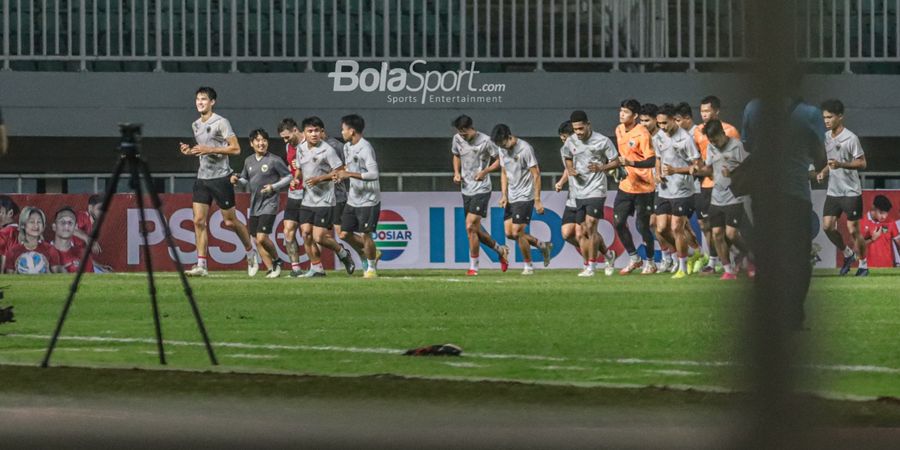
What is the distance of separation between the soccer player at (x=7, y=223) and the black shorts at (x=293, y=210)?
381 centimetres

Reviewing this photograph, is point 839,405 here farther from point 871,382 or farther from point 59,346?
point 59,346

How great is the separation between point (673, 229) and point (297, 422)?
53.2ft

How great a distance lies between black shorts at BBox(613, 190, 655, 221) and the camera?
1812cm

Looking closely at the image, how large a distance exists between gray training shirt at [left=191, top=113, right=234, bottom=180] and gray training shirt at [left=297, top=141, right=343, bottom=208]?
1.05 meters

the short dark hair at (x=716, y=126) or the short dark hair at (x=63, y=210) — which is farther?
the short dark hair at (x=63, y=210)

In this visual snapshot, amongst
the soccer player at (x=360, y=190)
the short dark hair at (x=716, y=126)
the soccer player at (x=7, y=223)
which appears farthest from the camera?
the soccer player at (x=7, y=223)

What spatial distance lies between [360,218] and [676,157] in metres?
3.33

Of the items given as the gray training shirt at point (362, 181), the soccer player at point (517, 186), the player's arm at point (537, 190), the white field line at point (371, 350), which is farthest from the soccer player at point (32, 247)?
the white field line at point (371, 350)

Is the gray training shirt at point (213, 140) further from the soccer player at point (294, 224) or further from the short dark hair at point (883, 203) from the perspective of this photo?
the short dark hair at point (883, 203)

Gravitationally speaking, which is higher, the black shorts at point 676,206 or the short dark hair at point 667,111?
the short dark hair at point 667,111

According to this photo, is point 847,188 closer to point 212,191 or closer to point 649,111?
point 649,111

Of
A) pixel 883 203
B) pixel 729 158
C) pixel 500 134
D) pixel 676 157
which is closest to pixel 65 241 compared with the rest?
pixel 500 134

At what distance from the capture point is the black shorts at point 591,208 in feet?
58.2

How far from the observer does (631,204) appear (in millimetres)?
18188
